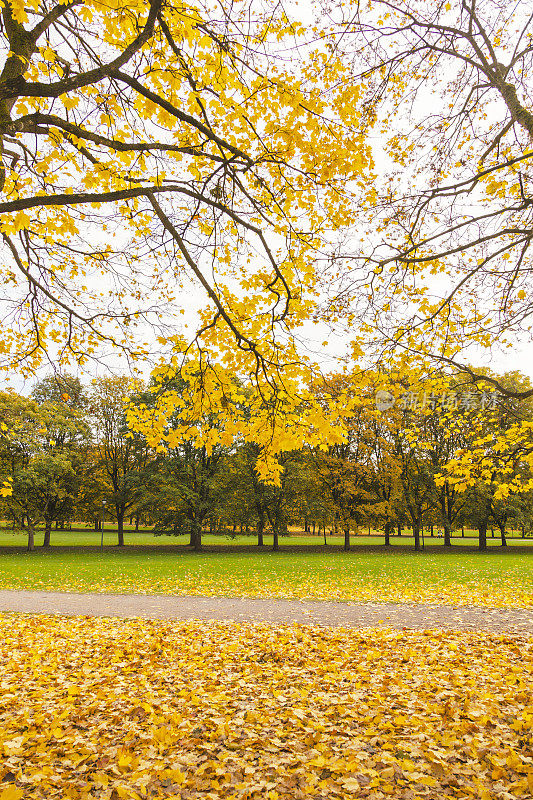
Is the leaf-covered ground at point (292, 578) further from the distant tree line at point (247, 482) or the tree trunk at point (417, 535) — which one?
the tree trunk at point (417, 535)

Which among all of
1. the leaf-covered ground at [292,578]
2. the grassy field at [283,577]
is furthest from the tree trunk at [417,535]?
the leaf-covered ground at [292,578]

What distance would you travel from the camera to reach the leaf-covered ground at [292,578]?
12102 millimetres

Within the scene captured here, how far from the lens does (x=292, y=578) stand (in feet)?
51.6

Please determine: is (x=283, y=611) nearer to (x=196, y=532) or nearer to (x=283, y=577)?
(x=283, y=577)

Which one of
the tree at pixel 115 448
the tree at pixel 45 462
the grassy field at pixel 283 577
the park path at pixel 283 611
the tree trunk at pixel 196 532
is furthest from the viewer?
the tree at pixel 115 448

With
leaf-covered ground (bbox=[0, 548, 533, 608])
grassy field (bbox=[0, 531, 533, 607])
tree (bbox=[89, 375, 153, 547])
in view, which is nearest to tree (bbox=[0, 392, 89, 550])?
tree (bbox=[89, 375, 153, 547])

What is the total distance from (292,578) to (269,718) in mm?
12057

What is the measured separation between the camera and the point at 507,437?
830 centimetres

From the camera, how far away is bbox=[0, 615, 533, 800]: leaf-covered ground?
10.4 ft

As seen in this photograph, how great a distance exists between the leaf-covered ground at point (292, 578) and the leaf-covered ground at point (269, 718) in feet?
17.9

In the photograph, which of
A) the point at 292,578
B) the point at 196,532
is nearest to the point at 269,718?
the point at 292,578

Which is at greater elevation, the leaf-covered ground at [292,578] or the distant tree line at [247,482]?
the distant tree line at [247,482]

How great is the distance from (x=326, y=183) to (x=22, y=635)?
8.60 meters

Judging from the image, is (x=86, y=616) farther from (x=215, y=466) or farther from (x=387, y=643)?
(x=215, y=466)
